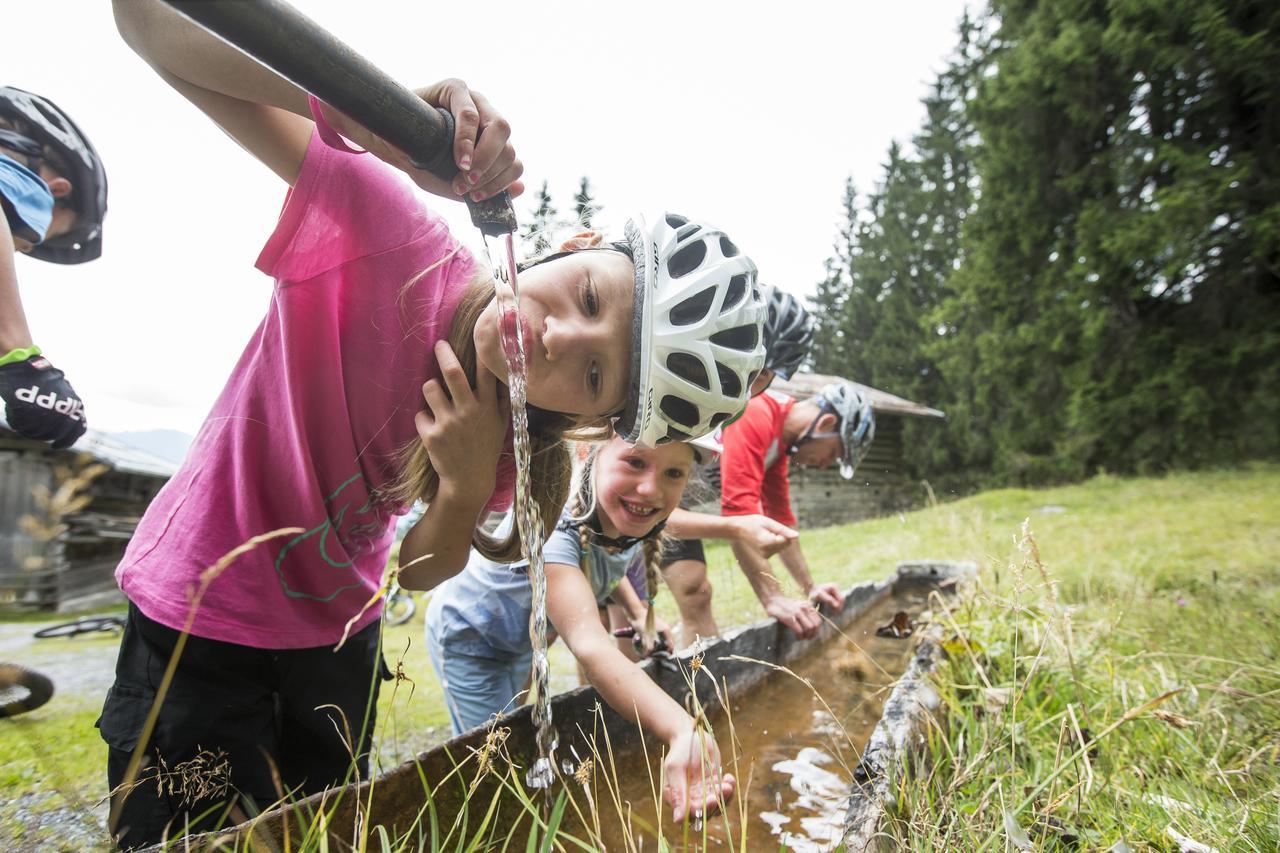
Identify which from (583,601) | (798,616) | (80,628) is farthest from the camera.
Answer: (80,628)

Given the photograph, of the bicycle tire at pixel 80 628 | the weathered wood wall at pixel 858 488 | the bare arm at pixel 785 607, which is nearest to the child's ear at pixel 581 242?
the bare arm at pixel 785 607

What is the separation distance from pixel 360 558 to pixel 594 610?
0.74 metres

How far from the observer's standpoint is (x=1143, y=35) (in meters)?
11.5

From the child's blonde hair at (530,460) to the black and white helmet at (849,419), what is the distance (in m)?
2.64

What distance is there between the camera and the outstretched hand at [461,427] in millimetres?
1643

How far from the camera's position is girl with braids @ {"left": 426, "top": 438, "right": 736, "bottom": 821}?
6.23 ft

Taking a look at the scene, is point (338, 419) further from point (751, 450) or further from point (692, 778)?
point (751, 450)

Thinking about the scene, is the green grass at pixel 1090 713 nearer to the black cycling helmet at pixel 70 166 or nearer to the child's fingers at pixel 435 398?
the child's fingers at pixel 435 398

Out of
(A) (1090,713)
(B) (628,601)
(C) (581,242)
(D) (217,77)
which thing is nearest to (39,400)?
(D) (217,77)

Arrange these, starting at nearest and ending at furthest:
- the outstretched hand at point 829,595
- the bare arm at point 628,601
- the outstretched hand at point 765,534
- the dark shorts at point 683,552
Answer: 1. the outstretched hand at point 765,534
2. the bare arm at point 628,601
3. the outstretched hand at point 829,595
4. the dark shorts at point 683,552

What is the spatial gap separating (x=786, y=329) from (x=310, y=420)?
11.0 ft

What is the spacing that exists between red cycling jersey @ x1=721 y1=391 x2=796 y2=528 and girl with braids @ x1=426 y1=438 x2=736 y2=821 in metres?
0.95

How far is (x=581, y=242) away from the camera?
1938mm

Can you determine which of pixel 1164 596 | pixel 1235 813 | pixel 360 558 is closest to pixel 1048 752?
pixel 1235 813
